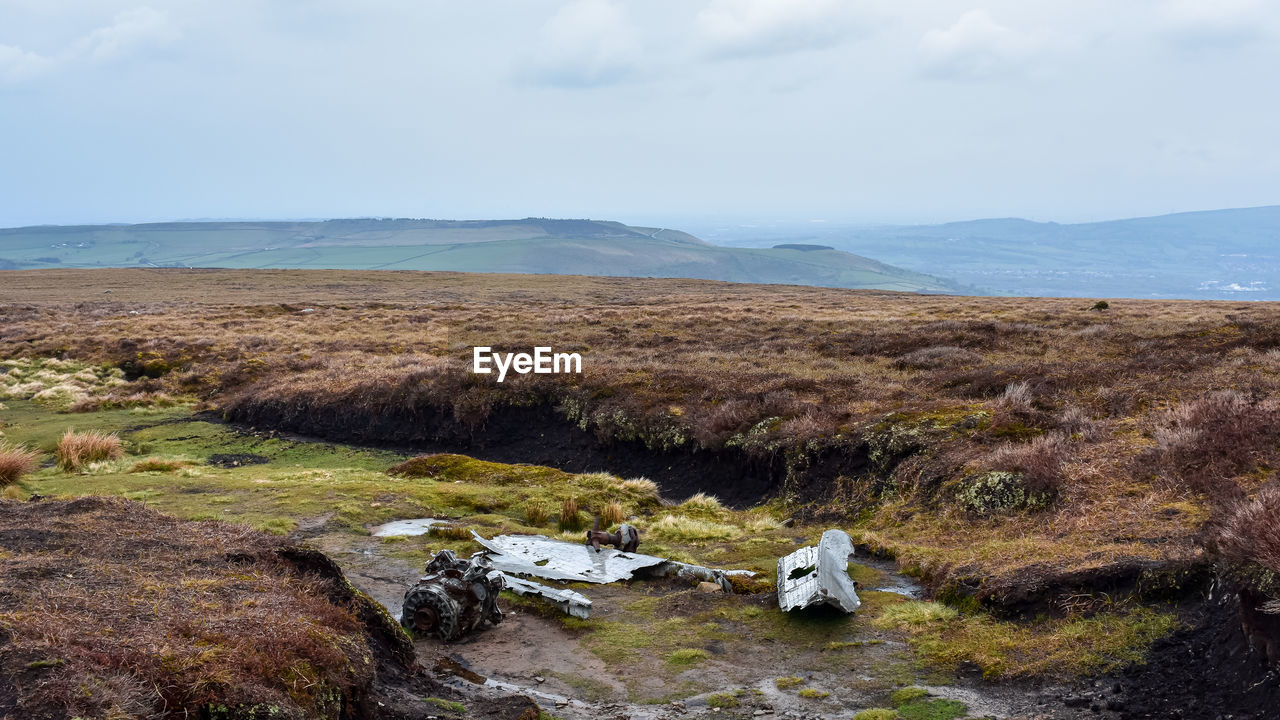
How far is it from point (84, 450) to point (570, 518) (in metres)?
14.3

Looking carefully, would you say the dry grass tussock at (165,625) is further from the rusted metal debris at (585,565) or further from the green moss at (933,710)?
the green moss at (933,710)

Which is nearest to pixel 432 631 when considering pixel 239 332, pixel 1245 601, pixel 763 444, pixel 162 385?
pixel 1245 601

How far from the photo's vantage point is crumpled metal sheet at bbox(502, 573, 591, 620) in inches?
444

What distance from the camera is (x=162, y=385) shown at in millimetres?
34281

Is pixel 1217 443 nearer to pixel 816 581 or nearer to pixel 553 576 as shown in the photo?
pixel 816 581

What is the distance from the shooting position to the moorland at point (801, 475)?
9008 mm

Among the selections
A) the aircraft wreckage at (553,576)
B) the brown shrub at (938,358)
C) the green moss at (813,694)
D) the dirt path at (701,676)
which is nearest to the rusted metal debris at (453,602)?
the aircraft wreckage at (553,576)

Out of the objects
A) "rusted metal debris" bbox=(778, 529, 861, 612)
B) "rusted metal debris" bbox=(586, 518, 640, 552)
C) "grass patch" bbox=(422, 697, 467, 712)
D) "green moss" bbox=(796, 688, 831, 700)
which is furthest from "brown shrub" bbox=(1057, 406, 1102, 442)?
"grass patch" bbox=(422, 697, 467, 712)

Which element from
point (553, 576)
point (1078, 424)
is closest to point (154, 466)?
point (553, 576)

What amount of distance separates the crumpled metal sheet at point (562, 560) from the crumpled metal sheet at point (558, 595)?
457 millimetres

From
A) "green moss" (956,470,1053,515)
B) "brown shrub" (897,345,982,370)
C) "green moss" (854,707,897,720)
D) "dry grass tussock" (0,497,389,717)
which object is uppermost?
"brown shrub" (897,345,982,370)

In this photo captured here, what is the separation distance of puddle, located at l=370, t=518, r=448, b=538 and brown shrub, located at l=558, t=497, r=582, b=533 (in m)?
2.32

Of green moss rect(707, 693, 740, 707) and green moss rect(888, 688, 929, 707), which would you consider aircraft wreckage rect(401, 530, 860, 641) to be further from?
green moss rect(707, 693, 740, 707)

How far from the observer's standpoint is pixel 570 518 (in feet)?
54.0
